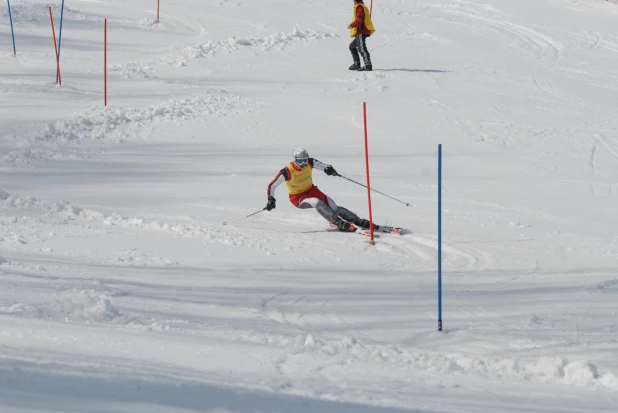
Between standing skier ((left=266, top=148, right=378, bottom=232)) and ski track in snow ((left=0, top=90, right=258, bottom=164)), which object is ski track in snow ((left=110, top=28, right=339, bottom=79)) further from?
standing skier ((left=266, top=148, right=378, bottom=232))

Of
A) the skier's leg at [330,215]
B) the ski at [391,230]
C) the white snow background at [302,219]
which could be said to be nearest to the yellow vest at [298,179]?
the skier's leg at [330,215]

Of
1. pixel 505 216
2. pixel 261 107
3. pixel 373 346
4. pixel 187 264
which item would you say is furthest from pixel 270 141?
pixel 373 346

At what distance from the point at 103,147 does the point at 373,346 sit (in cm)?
897

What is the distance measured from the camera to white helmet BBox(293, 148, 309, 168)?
10781 mm

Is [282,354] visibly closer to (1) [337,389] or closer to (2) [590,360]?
(1) [337,389]

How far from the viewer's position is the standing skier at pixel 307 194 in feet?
35.2

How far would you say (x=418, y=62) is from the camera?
20312 mm

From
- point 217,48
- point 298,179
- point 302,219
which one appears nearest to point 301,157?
point 298,179

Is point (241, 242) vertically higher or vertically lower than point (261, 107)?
lower

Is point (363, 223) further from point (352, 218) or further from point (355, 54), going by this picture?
point (355, 54)

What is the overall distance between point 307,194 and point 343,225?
0.68 meters

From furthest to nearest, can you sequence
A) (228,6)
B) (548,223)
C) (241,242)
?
(228,6), (548,223), (241,242)

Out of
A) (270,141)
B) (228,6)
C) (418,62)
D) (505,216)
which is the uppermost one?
(228,6)

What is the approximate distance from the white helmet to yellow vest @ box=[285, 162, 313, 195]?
3.7 inches
